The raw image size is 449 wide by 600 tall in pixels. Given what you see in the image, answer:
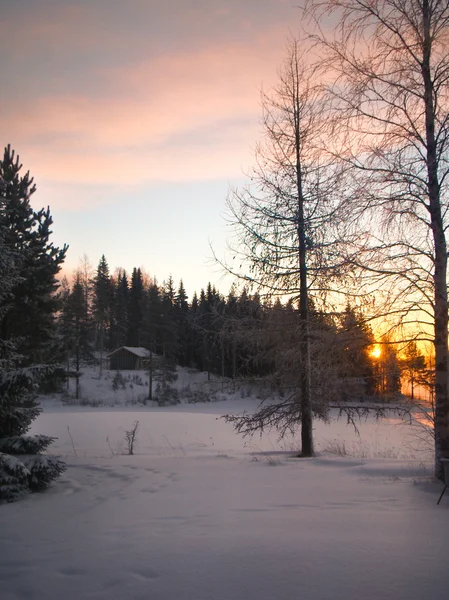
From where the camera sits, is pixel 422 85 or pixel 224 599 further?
pixel 422 85

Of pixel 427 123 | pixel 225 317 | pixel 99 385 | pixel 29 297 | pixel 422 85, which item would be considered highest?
pixel 422 85

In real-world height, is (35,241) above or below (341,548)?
above

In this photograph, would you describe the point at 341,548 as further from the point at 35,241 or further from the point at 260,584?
the point at 35,241

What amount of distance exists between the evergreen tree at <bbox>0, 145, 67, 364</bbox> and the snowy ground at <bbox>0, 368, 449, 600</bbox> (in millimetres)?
8444

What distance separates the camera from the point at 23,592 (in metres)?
3.13

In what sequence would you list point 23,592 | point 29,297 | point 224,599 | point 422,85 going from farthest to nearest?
point 29,297 → point 422,85 → point 23,592 → point 224,599

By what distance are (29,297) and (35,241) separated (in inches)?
79.9

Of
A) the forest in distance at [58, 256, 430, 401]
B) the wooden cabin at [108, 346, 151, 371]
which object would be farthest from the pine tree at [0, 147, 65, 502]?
the wooden cabin at [108, 346, 151, 371]

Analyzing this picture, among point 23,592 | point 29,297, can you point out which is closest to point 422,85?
point 23,592

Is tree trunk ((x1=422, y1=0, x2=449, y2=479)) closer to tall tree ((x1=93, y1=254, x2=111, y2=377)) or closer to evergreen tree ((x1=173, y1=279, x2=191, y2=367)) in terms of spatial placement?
evergreen tree ((x1=173, y1=279, x2=191, y2=367))

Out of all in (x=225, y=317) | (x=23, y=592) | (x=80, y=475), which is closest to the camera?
(x=23, y=592)

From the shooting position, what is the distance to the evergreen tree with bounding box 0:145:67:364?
14.3 meters

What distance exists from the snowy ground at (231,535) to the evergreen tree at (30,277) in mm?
8444

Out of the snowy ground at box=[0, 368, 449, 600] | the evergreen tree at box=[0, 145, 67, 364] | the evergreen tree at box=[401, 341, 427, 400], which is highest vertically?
the evergreen tree at box=[0, 145, 67, 364]
